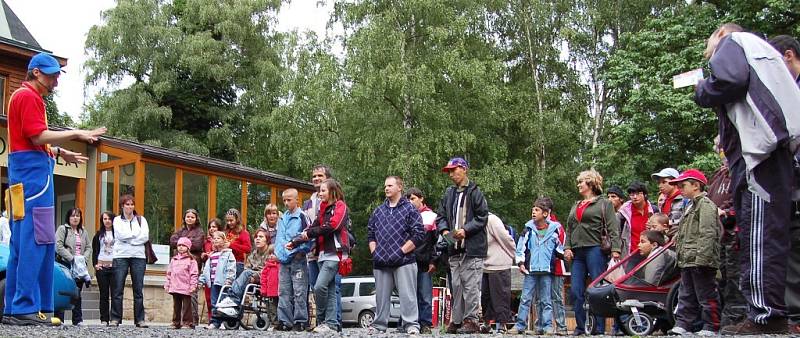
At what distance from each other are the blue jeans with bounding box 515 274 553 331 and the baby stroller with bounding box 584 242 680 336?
120 cm

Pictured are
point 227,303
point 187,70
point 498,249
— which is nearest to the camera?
point 498,249

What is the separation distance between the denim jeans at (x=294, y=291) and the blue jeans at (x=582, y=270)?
2.88 metres

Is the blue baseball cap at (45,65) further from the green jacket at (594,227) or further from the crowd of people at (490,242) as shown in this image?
the green jacket at (594,227)

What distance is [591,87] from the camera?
3556cm

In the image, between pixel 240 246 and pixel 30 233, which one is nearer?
pixel 30 233

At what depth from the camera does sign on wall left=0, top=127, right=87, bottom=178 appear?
20.0 meters

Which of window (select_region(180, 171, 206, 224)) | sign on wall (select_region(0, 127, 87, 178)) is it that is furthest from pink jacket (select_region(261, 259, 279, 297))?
sign on wall (select_region(0, 127, 87, 178))

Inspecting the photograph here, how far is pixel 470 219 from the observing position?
9227 mm

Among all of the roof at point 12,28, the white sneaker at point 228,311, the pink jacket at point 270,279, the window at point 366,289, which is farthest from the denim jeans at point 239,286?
the roof at point 12,28

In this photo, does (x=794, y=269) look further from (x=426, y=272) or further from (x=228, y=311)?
(x=228, y=311)

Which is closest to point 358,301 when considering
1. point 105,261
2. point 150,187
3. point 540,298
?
point 150,187

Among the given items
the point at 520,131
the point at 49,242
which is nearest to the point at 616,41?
the point at 520,131

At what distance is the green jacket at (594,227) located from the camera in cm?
1013

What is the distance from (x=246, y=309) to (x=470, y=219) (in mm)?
5096
